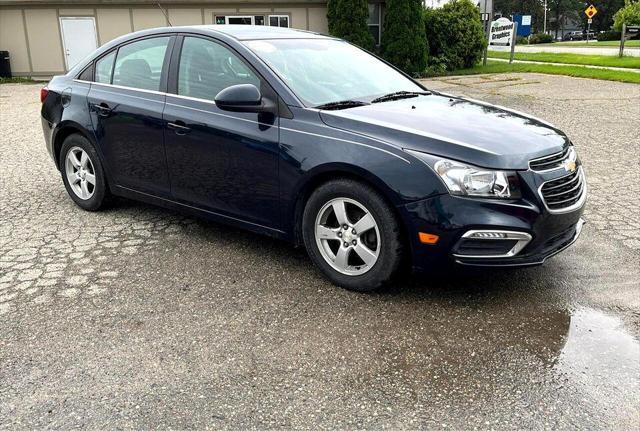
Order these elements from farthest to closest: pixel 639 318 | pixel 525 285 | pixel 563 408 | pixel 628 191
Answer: pixel 628 191, pixel 525 285, pixel 639 318, pixel 563 408

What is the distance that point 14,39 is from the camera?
20.2 m

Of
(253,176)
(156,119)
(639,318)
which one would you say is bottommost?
(639,318)

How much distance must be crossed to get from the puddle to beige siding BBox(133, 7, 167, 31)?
1930 cm

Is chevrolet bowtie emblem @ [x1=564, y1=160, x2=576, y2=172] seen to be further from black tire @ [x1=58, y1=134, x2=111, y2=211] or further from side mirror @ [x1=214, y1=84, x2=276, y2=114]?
black tire @ [x1=58, y1=134, x2=111, y2=211]

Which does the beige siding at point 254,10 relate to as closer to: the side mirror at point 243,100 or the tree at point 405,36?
the tree at point 405,36

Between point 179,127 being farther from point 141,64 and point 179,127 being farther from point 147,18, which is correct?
point 147,18

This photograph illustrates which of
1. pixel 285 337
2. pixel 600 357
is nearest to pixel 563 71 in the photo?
pixel 600 357

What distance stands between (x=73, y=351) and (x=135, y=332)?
344 millimetres

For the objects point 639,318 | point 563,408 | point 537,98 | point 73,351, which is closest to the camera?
point 563,408

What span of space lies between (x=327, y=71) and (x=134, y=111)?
1597 millimetres

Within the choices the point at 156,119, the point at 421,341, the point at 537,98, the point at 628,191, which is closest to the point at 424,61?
the point at 537,98

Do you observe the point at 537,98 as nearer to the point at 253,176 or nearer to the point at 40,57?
the point at 253,176

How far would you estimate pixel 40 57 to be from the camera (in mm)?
20328

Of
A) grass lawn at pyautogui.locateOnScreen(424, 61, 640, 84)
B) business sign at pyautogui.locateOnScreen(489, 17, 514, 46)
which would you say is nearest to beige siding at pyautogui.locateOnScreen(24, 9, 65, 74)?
grass lawn at pyautogui.locateOnScreen(424, 61, 640, 84)
